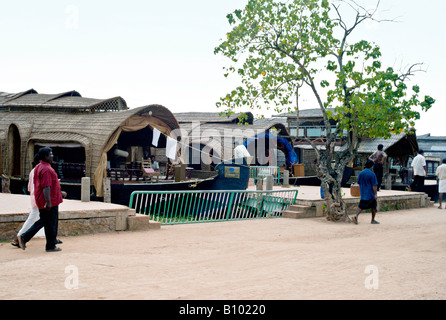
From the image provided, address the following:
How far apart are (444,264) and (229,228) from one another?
5.25 metres

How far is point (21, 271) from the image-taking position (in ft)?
17.0

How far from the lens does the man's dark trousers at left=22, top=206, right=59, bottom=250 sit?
6.65 m

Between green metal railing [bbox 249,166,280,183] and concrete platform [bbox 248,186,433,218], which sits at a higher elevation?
green metal railing [bbox 249,166,280,183]

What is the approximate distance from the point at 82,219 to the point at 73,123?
1047 cm

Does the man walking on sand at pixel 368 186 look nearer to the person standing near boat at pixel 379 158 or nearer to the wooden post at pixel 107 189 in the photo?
the person standing near boat at pixel 379 158

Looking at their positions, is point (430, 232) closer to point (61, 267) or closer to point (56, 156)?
point (61, 267)

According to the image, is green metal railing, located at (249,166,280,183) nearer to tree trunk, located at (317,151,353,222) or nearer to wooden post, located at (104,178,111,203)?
wooden post, located at (104,178,111,203)

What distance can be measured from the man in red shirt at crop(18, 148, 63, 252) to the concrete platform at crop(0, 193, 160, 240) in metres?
1.11

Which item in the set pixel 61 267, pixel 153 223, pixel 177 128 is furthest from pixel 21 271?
pixel 177 128

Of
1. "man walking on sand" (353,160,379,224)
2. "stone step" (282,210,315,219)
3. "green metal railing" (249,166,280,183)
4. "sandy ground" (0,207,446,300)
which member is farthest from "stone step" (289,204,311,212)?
"green metal railing" (249,166,280,183)

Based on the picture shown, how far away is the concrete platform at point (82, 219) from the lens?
772 centimetres

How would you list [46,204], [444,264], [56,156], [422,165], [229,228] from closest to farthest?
[444,264]
[46,204]
[229,228]
[422,165]
[56,156]

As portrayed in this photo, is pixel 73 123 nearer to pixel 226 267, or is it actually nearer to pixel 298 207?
pixel 298 207

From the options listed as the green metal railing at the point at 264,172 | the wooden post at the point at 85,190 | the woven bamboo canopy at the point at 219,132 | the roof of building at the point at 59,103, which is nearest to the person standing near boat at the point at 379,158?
the green metal railing at the point at 264,172
